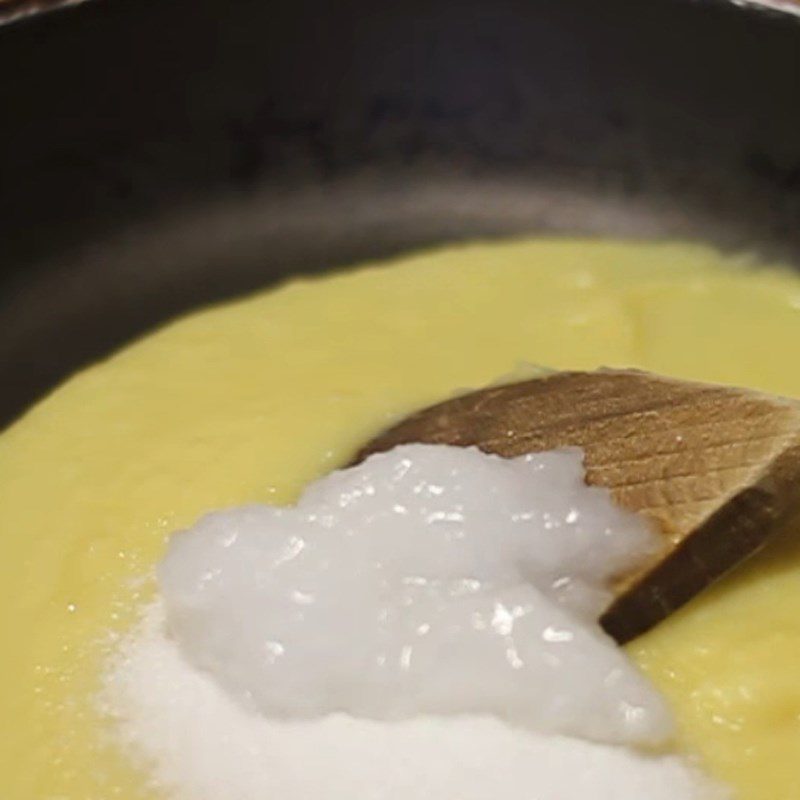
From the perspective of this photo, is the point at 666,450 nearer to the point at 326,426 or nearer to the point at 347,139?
the point at 326,426

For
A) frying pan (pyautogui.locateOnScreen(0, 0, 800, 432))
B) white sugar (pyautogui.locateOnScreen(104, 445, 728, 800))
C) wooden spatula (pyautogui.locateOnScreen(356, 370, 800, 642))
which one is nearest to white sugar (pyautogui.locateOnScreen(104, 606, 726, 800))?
white sugar (pyautogui.locateOnScreen(104, 445, 728, 800))

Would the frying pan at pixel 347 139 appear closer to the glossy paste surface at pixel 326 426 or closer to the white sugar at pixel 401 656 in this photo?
the glossy paste surface at pixel 326 426

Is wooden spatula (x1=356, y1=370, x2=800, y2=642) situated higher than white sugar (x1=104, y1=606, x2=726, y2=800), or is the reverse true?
wooden spatula (x1=356, y1=370, x2=800, y2=642)

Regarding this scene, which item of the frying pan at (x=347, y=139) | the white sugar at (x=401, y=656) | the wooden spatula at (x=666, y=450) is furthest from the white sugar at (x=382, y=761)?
the frying pan at (x=347, y=139)

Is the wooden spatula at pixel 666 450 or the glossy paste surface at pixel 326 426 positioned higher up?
the wooden spatula at pixel 666 450

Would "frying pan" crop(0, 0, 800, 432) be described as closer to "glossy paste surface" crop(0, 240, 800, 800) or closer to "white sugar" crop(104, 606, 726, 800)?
"glossy paste surface" crop(0, 240, 800, 800)

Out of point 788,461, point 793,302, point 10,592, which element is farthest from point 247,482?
point 793,302

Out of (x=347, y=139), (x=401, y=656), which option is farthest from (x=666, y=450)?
(x=347, y=139)
